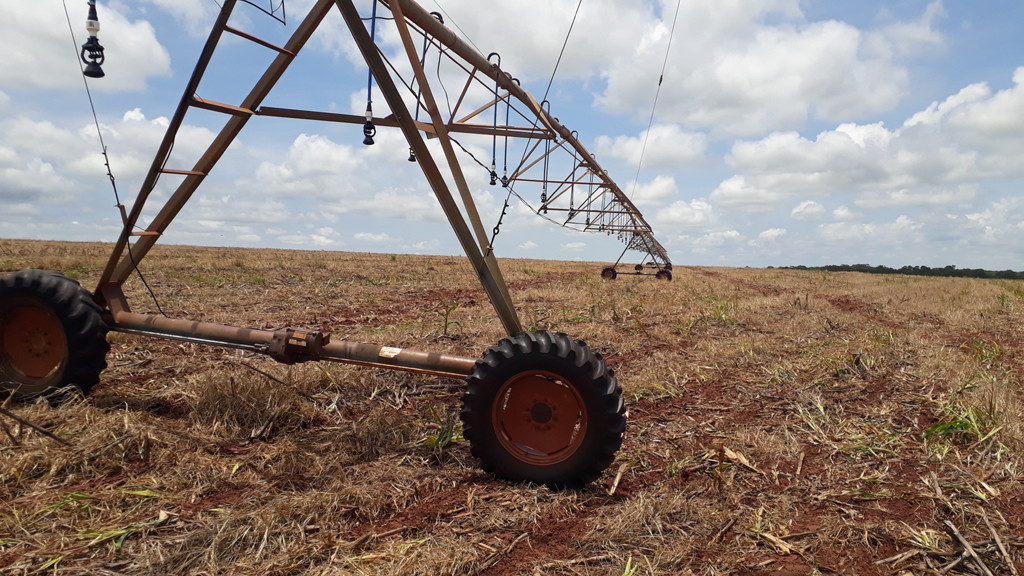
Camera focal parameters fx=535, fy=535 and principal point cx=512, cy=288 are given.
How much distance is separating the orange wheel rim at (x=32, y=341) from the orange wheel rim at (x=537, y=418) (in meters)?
4.08

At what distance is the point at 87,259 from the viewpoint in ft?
67.8

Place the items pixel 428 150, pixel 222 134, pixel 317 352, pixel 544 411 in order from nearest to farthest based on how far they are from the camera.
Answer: pixel 544 411, pixel 317 352, pixel 428 150, pixel 222 134

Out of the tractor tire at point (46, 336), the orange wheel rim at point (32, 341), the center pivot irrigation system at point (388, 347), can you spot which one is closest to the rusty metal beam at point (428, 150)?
the center pivot irrigation system at point (388, 347)

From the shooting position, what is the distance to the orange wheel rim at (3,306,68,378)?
478cm

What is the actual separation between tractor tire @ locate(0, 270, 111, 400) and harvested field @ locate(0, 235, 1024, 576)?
1.01ft

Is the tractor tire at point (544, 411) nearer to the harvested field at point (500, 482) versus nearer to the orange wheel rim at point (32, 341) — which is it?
the harvested field at point (500, 482)

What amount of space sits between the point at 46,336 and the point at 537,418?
4.52 m

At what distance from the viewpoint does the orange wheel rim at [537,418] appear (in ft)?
12.1

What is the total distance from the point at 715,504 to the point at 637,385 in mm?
2719

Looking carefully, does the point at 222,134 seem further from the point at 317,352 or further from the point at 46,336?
the point at 46,336

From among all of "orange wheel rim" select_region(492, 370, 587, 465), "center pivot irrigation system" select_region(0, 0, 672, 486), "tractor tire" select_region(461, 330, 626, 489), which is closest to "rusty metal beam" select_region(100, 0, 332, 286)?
"center pivot irrigation system" select_region(0, 0, 672, 486)

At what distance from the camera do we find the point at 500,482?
12.3 ft

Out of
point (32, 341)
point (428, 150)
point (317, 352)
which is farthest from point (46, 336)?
point (428, 150)

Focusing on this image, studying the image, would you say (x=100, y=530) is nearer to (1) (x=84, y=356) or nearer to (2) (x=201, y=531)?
(2) (x=201, y=531)
